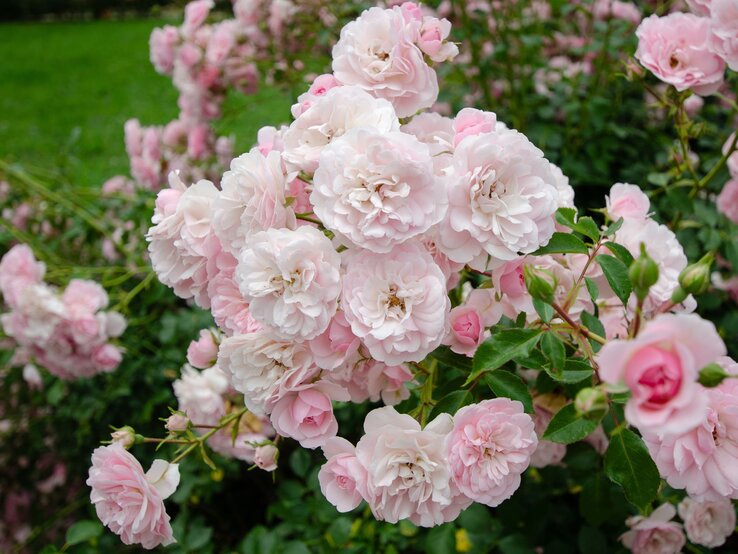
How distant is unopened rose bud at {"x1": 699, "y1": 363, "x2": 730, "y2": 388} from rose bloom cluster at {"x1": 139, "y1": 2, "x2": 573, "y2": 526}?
0.25 meters

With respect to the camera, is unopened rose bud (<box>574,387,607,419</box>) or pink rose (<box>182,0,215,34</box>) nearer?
unopened rose bud (<box>574,387,607,419</box>)

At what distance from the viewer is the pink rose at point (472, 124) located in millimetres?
802

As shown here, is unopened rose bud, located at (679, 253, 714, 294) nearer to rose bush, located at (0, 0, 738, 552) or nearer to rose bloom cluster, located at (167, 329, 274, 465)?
rose bush, located at (0, 0, 738, 552)

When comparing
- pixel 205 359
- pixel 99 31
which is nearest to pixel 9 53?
pixel 99 31

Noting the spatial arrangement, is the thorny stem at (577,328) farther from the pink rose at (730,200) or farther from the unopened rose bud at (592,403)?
the pink rose at (730,200)

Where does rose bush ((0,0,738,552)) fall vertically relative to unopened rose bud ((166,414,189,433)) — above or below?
above

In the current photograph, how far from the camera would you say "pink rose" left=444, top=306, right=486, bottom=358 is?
32.8 inches

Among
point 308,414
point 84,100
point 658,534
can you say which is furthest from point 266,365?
point 84,100

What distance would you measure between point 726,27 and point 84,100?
676 centimetres

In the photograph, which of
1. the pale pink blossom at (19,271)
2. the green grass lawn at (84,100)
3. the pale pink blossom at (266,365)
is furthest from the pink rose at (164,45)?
the pale pink blossom at (266,365)

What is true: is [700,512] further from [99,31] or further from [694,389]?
[99,31]

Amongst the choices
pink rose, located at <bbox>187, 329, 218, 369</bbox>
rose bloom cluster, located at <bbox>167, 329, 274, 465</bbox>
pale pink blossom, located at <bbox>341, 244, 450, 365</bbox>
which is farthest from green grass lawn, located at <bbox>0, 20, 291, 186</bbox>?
pale pink blossom, located at <bbox>341, 244, 450, 365</bbox>

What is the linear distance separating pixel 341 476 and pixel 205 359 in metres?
0.37

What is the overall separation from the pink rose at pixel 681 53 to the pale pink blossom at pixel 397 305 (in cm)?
61
